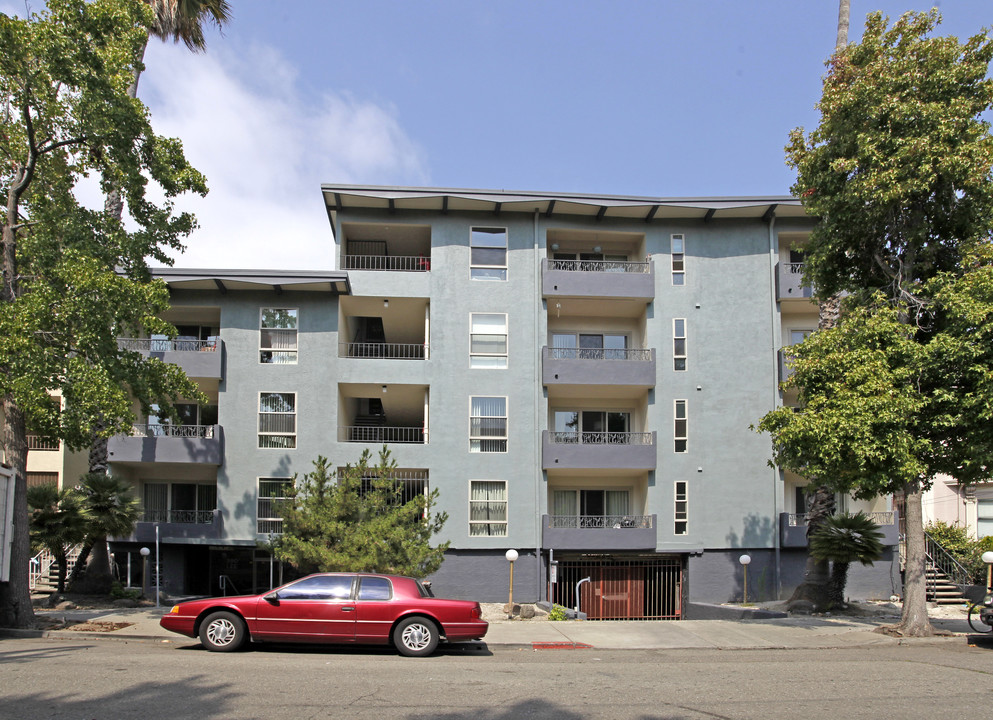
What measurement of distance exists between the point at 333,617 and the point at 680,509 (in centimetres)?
1513

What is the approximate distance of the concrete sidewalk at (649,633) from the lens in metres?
14.7

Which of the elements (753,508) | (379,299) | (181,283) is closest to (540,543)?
(753,508)

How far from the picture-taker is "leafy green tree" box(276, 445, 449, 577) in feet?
54.1

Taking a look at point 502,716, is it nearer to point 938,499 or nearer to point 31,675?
point 31,675

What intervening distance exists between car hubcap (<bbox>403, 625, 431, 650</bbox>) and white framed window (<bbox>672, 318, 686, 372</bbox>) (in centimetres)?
1517

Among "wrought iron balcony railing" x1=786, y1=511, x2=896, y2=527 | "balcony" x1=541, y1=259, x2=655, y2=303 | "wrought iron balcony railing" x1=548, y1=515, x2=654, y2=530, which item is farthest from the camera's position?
"wrought iron balcony railing" x1=786, y1=511, x2=896, y2=527

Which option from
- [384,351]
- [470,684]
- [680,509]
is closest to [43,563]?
[384,351]

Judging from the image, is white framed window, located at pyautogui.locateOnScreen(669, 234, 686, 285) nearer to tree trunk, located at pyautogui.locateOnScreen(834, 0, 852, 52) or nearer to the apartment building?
the apartment building

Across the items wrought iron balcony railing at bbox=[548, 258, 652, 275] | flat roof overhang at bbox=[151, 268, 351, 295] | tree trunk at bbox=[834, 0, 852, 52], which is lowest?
flat roof overhang at bbox=[151, 268, 351, 295]

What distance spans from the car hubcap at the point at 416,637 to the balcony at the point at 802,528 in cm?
1587

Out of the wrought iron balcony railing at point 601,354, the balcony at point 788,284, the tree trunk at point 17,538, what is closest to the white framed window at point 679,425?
the wrought iron balcony railing at point 601,354

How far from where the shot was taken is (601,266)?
26.8 metres

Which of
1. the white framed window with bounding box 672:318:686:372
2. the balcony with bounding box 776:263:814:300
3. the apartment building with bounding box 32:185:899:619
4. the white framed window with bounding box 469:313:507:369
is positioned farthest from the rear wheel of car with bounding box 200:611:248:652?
the balcony with bounding box 776:263:814:300

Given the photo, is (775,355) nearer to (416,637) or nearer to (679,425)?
(679,425)
